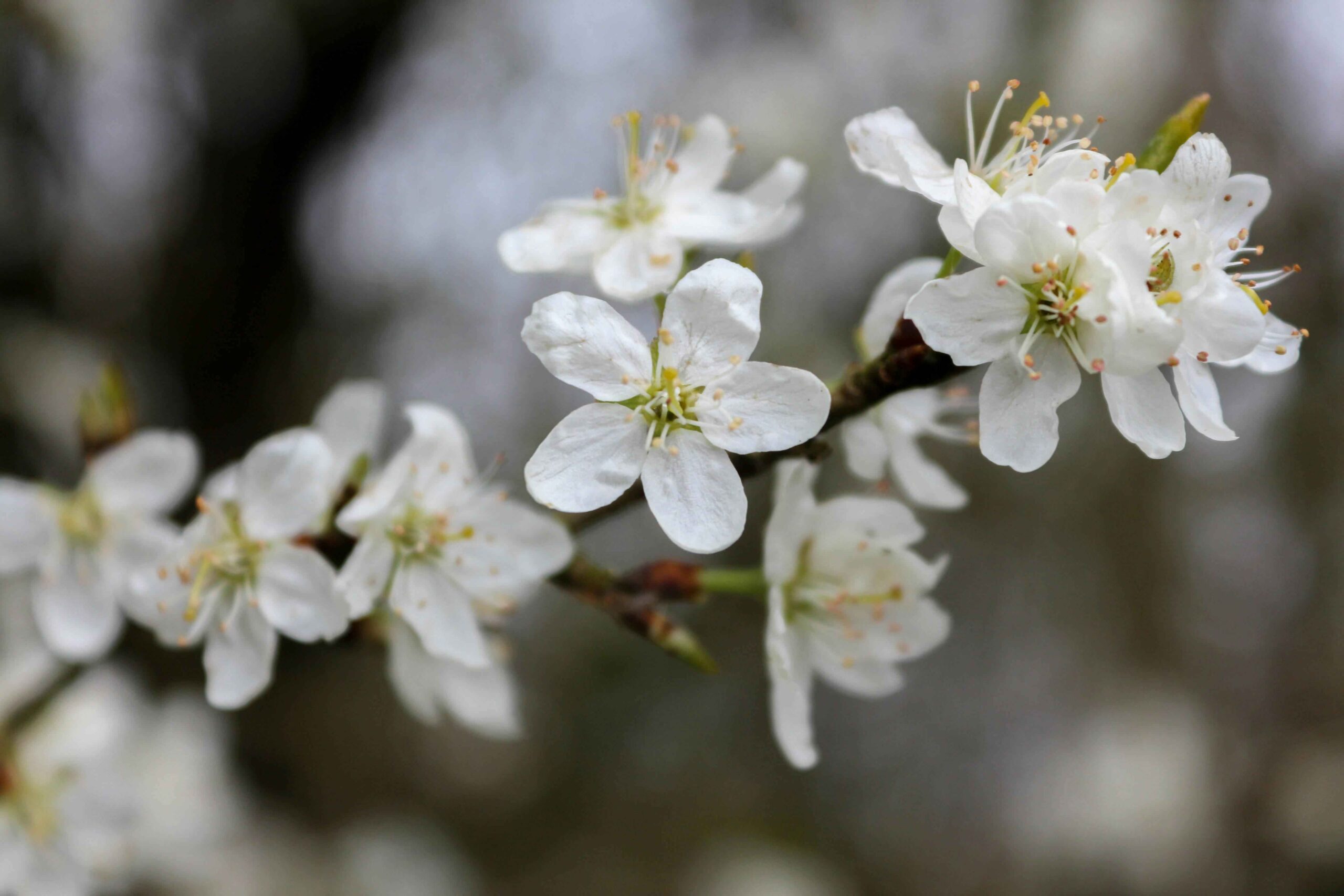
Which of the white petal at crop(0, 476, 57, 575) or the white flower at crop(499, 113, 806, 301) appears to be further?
the white petal at crop(0, 476, 57, 575)

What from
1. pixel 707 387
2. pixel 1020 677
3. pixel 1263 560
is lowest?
pixel 1020 677

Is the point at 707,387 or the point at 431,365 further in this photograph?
the point at 431,365

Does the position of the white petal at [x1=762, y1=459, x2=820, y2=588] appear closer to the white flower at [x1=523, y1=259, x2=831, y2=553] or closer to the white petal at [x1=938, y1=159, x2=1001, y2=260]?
the white flower at [x1=523, y1=259, x2=831, y2=553]

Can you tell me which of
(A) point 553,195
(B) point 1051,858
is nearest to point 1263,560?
(B) point 1051,858

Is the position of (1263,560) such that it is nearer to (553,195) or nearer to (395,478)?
(553,195)

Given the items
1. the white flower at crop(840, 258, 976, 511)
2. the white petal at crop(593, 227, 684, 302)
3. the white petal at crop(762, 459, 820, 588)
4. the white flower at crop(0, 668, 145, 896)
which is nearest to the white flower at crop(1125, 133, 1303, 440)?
the white flower at crop(840, 258, 976, 511)

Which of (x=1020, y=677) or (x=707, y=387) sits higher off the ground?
(x=707, y=387)

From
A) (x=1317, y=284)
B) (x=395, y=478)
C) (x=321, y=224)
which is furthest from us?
(x=321, y=224)
